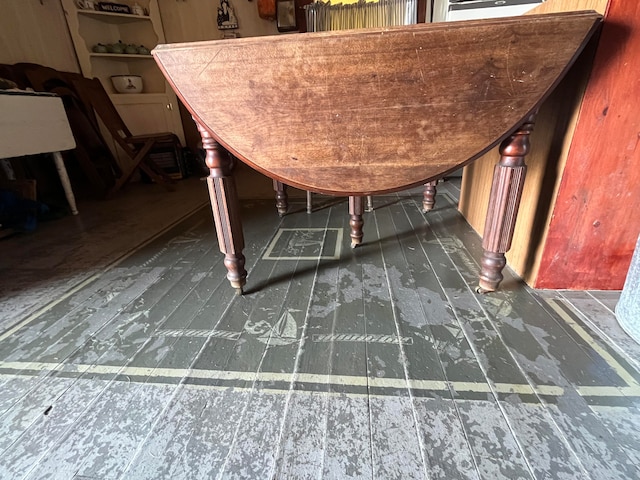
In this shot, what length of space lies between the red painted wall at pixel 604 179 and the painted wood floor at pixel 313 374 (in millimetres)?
104

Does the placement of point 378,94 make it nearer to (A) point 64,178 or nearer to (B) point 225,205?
(B) point 225,205

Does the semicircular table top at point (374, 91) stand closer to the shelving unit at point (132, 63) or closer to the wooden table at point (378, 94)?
the wooden table at point (378, 94)

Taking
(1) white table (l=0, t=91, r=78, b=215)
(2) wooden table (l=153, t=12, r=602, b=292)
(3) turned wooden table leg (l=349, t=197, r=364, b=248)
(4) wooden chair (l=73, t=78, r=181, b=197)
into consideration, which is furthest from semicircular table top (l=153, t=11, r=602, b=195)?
(4) wooden chair (l=73, t=78, r=181, b=197)

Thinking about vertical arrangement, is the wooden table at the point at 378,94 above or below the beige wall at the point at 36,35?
below

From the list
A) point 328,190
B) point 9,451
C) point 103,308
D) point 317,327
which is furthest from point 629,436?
point 103,308

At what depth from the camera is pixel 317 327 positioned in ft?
3.17

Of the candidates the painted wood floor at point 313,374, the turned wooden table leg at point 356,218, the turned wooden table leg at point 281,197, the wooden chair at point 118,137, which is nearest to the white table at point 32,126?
the wooden chair at point 118,137

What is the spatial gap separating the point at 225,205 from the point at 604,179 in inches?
46.6

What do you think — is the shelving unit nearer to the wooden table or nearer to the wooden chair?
the wooden chair

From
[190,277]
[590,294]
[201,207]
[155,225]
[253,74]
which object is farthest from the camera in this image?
[201,207]

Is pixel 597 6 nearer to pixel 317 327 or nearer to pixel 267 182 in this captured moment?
pixel 317 327

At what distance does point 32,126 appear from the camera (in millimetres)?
1825

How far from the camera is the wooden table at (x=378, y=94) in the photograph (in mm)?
755

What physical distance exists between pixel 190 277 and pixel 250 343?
53cm
